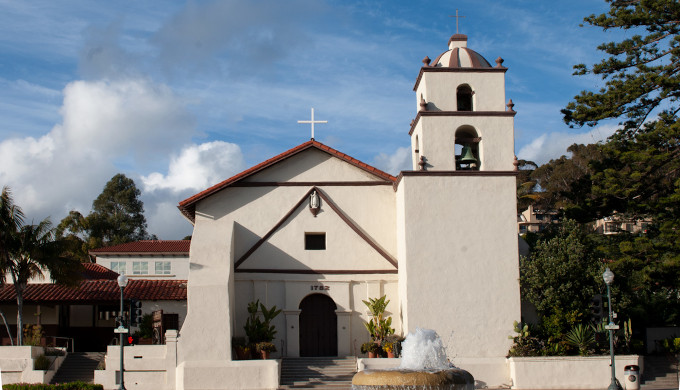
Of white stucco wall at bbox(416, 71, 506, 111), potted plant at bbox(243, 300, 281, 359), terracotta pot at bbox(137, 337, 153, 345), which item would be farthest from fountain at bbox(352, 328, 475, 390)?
terracotta pot at bbox(137, 337, 153, 345)

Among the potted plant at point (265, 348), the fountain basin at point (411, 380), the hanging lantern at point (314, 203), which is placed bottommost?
the potted plant at point (265, 348)

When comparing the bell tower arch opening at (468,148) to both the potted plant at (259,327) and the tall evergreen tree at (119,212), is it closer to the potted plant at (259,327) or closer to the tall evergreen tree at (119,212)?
the potted plant at (259,327)

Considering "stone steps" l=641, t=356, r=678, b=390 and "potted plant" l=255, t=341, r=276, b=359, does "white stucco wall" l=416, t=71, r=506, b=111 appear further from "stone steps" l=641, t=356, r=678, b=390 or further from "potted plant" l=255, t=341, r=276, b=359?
"stone steps" l=641, t=356, r=678, b=390

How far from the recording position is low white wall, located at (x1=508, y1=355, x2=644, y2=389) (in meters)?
22.5

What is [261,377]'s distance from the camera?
22938mm

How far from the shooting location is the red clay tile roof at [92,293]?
2855cm

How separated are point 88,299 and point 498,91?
56.7 feet

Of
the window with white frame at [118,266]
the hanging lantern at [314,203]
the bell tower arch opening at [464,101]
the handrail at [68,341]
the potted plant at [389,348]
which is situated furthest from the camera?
the window with white frame at [118,266]

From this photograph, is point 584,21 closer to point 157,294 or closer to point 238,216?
point 238,216

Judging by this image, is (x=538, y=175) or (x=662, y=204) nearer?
(x=662, y=204)

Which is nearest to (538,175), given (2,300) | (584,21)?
(584,21)

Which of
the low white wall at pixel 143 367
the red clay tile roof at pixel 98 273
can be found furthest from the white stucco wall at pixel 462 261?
the red clay tile roof at pixel 98 273

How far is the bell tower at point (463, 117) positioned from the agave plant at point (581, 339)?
5.53 meters

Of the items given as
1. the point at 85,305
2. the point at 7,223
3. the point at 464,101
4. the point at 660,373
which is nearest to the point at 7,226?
the point at 7,223
